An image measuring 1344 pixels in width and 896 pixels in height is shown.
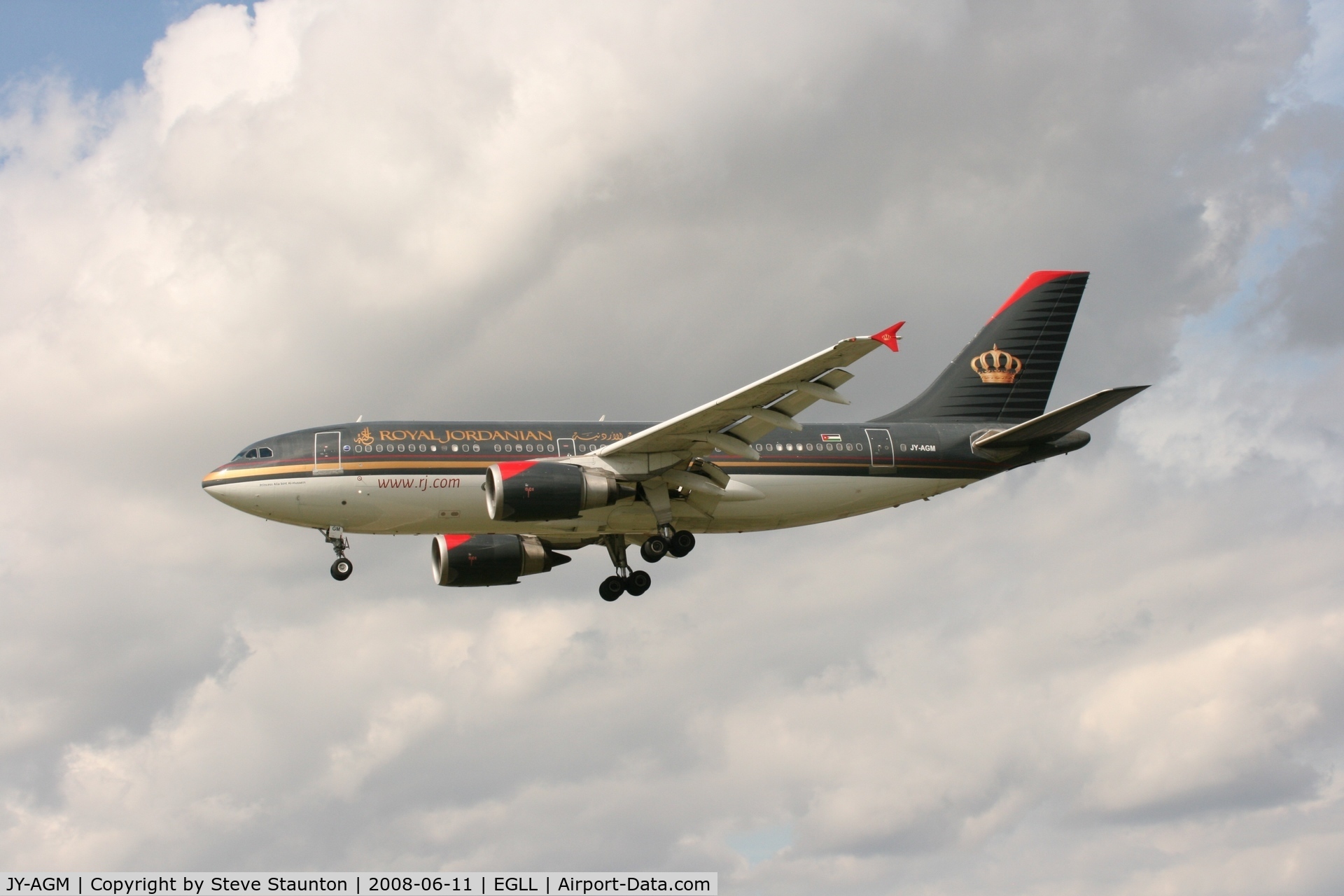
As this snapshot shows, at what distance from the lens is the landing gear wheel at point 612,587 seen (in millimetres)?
42500

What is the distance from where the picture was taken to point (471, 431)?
38.7 m

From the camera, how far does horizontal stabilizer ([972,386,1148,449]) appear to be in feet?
118

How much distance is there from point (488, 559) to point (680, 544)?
813 cm

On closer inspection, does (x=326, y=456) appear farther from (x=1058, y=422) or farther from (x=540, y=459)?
(x=1058, y=422)

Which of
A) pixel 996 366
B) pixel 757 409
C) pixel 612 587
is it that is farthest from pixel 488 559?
pixel 996 366

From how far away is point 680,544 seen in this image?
39.6 m

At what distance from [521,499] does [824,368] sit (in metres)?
9.25

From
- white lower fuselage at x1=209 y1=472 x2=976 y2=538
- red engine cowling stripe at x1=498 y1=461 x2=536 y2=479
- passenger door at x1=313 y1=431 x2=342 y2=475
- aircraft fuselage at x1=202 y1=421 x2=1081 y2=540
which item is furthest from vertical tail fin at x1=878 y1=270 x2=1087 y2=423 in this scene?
passenger door at x1=313 y1=431 x2=342 y2=475

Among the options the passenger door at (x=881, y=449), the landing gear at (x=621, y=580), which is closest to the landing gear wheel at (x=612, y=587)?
the landing gear at (x=621, y=580)

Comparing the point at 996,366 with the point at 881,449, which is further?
the point at 996,366

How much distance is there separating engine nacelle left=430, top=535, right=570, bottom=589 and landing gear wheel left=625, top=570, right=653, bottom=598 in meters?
3.69

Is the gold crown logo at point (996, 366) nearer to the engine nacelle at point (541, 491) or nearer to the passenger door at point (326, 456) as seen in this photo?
the engine nacelle at point (541, 491)

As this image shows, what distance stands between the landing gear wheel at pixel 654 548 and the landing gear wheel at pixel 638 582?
8.75 ft

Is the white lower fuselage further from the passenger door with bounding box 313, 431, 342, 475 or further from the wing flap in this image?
the wing flap
